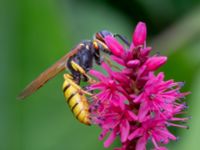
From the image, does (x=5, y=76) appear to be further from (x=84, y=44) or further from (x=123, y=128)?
(x=123, y=128)

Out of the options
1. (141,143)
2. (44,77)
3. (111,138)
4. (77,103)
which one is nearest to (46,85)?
(44,77)

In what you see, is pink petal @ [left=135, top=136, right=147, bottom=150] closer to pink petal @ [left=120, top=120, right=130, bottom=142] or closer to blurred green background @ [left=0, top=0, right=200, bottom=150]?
pink petal @ [left=120, top=120, right=130, bottom=142]

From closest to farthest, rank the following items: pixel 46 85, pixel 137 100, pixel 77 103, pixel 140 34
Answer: pixel 137 100 < pixel 140 34 < pixel 77 103 < pixel 46 85

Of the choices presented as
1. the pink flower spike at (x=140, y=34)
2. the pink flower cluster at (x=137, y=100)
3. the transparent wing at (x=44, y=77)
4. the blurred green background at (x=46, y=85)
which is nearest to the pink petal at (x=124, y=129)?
the pink flower cluster at (x=137, y=100)

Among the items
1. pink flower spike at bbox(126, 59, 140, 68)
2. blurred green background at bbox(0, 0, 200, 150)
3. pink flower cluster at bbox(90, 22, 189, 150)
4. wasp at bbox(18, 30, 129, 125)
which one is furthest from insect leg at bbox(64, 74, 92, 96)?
blurred green background at bbox(0, 0, 200, 150)

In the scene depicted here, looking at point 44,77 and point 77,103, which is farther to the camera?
point 44,77

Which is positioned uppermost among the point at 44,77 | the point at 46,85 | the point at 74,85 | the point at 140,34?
the point at 46,85

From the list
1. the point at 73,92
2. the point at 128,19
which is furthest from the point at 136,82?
the point at 128,19

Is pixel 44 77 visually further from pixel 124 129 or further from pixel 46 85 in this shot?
pixel 46 85
